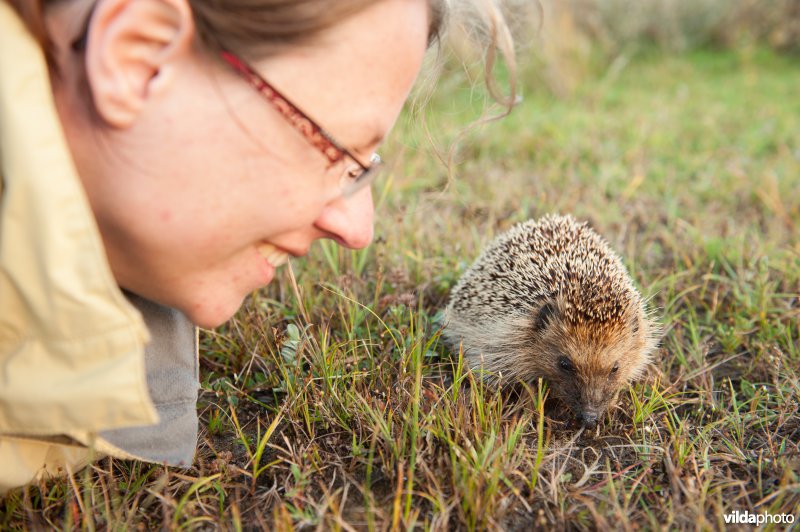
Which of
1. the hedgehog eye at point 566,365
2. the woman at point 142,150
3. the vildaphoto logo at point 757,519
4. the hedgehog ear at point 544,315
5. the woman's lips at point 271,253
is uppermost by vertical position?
the woman at point 142,150

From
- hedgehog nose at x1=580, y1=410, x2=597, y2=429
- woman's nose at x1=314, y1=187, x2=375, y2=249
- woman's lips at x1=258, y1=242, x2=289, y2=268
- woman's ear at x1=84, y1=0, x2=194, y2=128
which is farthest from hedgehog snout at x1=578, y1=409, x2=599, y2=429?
woman's ear at x1=84, y1=0, x2=194, y2=128

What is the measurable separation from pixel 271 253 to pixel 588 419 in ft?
4.79

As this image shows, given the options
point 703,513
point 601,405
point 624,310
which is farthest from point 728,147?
point 703,513

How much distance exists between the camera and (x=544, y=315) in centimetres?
325

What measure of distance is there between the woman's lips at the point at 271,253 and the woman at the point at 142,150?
158mm

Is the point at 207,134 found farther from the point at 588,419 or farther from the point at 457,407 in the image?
the point at 588,419

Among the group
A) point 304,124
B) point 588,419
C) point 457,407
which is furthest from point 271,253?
point 588,419

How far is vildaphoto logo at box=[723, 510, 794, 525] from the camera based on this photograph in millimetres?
2055

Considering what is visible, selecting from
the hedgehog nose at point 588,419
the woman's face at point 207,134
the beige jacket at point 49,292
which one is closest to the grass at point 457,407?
the hedgehog nose at point 588,419

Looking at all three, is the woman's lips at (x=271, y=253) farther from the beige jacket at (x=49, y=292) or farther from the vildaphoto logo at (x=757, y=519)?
the vildaphoto logo at (x=757, y=519)

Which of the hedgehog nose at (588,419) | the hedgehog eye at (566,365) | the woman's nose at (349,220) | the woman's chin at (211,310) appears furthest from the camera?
the hedgehog eye at (566,365)

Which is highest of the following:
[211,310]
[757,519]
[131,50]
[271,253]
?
[131,50]

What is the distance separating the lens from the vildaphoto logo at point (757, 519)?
2055 millimetres

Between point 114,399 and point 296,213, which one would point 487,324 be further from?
point 114,399
